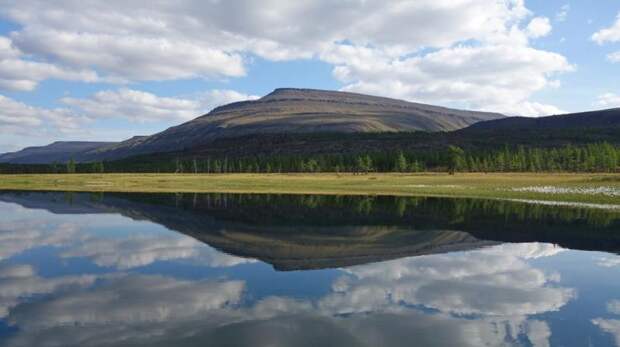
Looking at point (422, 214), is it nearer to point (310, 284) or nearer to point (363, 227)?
point (363, 227)

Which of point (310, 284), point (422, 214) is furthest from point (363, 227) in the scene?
point (310, 284)

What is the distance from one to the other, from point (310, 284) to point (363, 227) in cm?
2057

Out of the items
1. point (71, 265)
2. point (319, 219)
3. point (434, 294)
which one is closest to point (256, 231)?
point (319, 219)

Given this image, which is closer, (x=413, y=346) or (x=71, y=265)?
(x=413, y=346)

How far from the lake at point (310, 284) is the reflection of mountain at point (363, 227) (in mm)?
244

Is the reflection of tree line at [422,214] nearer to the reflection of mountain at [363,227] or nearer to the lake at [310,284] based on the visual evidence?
the reflection of mountain at [363,227]

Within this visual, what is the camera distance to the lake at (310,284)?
1527cm

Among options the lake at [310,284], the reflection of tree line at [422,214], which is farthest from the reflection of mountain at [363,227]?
the lake at [310,284]

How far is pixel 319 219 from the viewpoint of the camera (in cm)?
4762

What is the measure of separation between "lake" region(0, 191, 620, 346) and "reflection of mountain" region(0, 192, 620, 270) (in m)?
0.24

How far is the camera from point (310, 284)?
21281 mm

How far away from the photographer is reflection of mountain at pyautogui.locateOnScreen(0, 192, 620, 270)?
30170mm

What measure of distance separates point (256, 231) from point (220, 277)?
53.1 feet

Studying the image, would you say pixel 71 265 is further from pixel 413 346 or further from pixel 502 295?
pixel 502 295
